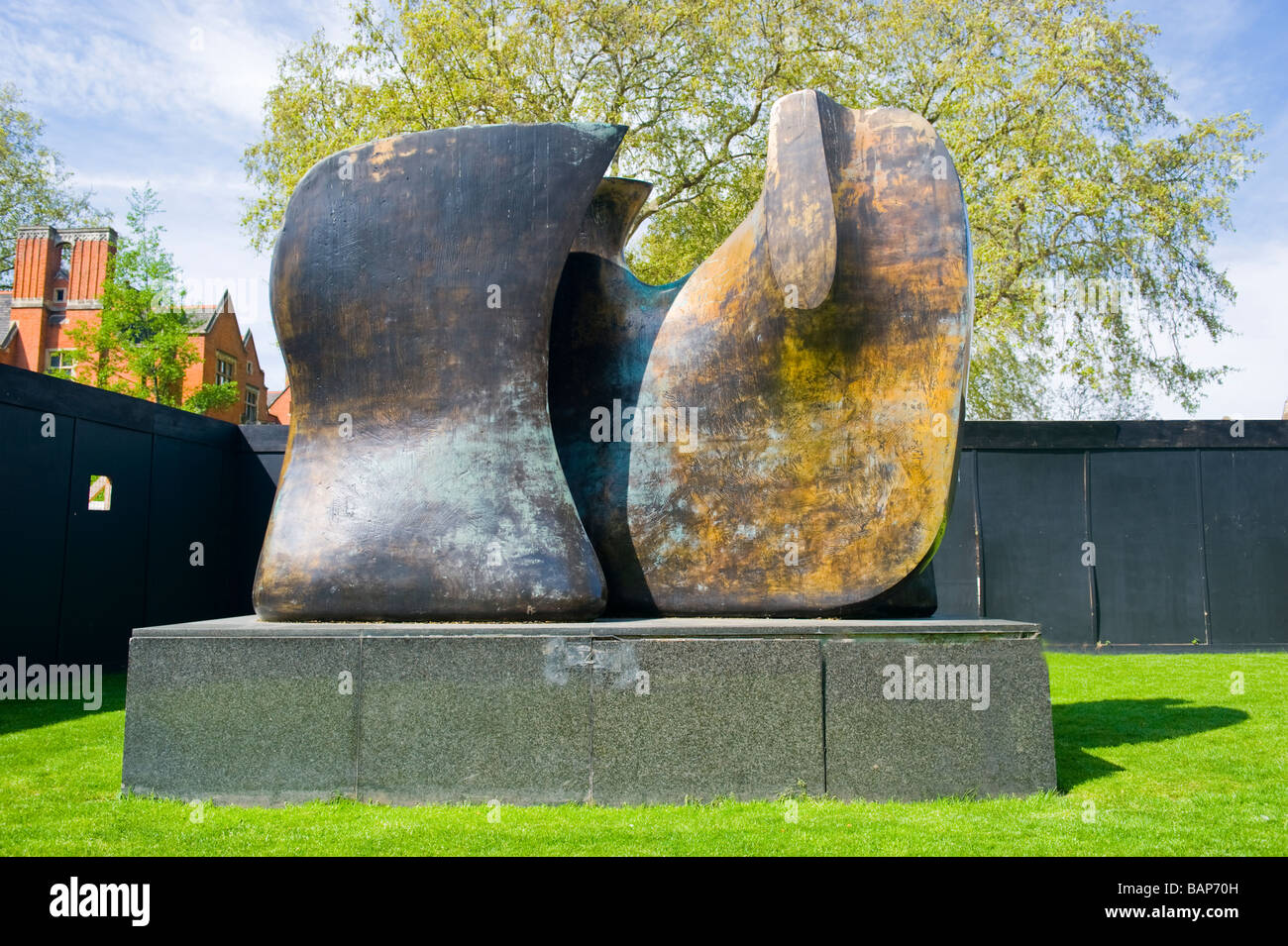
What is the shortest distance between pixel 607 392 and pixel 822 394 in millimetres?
1270

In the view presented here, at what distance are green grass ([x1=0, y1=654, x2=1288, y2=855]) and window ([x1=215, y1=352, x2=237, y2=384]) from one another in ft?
120

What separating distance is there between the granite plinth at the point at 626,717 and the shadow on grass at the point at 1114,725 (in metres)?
1.07

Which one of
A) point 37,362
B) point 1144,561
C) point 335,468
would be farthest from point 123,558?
point 37,362

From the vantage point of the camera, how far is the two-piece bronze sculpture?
5422 mm

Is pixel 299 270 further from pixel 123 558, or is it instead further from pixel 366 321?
pixel 123 558

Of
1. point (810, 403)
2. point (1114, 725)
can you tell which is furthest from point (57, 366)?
point (1114, 725)

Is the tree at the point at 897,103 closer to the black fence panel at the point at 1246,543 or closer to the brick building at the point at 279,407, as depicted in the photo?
the black fence panel at the point at 1246,543

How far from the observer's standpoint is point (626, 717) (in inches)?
198

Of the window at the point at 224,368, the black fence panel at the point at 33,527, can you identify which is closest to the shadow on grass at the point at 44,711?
the black fence panel at the point at 33,527

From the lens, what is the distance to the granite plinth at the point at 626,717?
16.4ft

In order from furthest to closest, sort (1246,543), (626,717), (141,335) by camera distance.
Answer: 1. (141,335)
2. (1246,543)
3. (626,717)

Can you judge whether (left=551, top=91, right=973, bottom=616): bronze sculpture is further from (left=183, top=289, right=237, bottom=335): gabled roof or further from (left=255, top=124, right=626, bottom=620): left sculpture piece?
(left=183, top=289, right=237, bottom=335): gabled roof

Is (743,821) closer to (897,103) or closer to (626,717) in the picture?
(626,717)

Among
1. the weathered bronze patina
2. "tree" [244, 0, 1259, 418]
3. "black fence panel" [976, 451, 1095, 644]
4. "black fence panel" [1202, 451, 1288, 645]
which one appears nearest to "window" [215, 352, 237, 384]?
"tree" [244, 0, 1259, 418]
